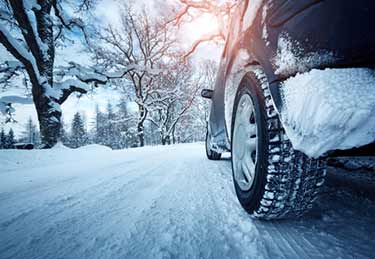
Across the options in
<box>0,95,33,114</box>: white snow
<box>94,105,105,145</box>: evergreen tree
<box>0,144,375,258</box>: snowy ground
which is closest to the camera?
<box>0,144,375,258</box>: snowy ground

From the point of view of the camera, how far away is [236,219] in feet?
3.56

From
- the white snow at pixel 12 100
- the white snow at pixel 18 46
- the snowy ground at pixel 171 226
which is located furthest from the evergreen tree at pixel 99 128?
the snowy ground at pixel 171 226

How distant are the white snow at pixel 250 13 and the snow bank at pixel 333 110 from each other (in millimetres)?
498

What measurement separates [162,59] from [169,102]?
398 cm

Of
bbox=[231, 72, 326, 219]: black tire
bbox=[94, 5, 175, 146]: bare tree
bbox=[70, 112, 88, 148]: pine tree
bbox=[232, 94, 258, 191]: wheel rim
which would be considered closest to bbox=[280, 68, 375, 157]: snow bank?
bbox=[231, 72, 326, 219]: black tire

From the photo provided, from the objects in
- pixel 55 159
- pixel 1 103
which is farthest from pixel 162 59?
pixel 55 159

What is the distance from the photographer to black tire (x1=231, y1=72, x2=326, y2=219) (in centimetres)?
86

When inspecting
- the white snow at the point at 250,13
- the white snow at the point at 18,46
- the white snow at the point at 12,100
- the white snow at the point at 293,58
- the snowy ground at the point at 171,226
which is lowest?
the snowy ground at the point at 171,226

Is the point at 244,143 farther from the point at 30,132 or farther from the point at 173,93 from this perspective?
the point at 30,132

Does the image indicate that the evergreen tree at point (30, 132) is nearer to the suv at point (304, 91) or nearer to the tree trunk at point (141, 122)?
the tree trunk at point (141, 122)

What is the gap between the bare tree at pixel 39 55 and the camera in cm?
565

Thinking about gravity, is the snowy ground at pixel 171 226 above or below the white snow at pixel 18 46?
below

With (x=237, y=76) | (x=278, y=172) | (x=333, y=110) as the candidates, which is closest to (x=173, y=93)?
(x=237, y=76)

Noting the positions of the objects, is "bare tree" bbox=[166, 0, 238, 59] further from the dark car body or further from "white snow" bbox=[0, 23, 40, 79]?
the dark car body
